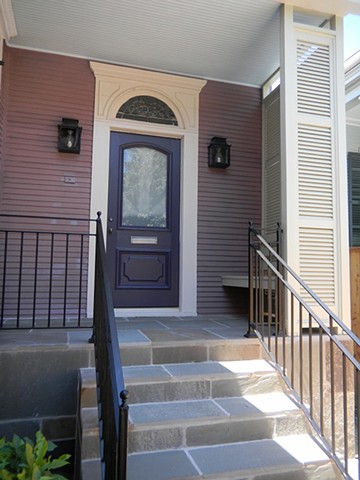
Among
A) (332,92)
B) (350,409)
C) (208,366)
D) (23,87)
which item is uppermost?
(23,87)

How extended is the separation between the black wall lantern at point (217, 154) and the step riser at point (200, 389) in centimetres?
251

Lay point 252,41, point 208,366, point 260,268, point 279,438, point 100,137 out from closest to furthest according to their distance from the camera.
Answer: point 279,438 < point 208,366 < point 260,268 < point 252,41 < point 100,137

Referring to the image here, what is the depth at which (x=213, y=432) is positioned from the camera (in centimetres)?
207

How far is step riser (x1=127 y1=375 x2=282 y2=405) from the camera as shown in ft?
7.36

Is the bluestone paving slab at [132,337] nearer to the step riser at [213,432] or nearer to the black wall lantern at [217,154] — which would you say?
the step riser at [213,432]

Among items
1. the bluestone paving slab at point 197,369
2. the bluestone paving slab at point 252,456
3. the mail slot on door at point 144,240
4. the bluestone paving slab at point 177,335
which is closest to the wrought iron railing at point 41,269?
the mail slot on door at point 144,240

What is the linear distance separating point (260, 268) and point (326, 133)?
134 centimetres

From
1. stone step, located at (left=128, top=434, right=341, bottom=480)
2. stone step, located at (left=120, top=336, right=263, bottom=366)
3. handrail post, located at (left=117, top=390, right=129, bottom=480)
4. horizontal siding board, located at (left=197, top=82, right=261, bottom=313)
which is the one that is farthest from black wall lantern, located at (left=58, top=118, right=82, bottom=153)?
handrail post, located at (left=117, top=390, right=129, bottom=480)

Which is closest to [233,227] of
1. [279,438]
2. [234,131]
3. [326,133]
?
[234,131]

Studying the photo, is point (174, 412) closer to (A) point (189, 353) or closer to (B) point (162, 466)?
(B) point (162, 466)

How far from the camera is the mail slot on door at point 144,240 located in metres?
4.03

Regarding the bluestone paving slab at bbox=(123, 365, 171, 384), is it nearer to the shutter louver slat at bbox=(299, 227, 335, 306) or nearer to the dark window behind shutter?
the shutter louver slat at bbox=(299, 227, 335, 306)

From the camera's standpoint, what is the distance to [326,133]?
326cm

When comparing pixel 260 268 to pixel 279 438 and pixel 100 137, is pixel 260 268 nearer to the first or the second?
pixel 279 438
